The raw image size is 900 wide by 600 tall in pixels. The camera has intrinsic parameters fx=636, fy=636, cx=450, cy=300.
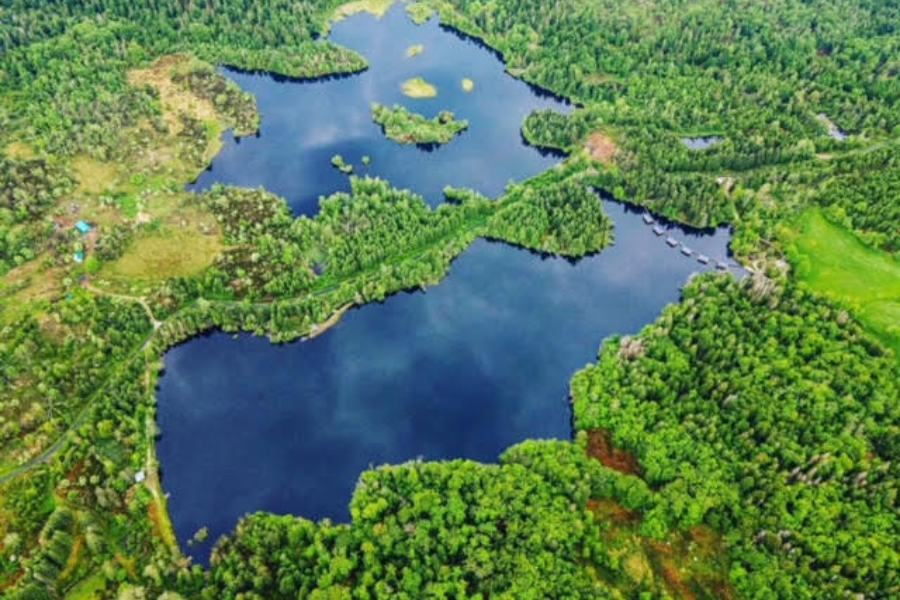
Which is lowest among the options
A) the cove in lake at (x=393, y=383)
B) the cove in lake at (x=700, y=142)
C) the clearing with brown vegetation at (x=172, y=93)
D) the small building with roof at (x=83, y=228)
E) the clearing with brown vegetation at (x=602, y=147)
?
the cove in lake at (x=393, y=383)

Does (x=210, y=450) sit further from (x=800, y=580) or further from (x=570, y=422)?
(x=800, y=580)

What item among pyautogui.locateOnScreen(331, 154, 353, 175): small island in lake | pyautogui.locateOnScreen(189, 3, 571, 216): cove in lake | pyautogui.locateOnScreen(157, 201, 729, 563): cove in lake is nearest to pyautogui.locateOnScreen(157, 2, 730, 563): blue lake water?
pyautogui.locateOnScreen(157, 201, 729, 563): cove in lake

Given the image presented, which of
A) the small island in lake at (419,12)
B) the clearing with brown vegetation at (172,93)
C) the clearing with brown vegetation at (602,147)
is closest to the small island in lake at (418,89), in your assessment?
the small island in lake at (419,12)

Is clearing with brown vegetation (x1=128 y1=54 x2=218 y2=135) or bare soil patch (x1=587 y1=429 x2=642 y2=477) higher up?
clearing with brown vegetation (x1=128 y1=54 x2=218 y2=135)

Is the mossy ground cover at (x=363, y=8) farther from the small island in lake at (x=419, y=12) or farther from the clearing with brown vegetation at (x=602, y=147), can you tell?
the clearing with brown vegetation at (x=602, y=147)

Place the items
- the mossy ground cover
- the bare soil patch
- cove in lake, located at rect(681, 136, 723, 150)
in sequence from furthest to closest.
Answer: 1. the mossy ground cover
2. cove in lake, located at rect(681, 136, 723, 150)
3. the bare soil patch

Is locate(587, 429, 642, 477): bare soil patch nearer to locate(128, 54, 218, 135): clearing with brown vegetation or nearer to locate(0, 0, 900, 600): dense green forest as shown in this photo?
locate(0, 0, 900, 600): dense green forest

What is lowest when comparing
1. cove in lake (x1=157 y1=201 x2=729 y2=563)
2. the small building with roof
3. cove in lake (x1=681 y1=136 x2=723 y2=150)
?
cove in lake (x1=157 y1=201 x2=729 y2=563)
